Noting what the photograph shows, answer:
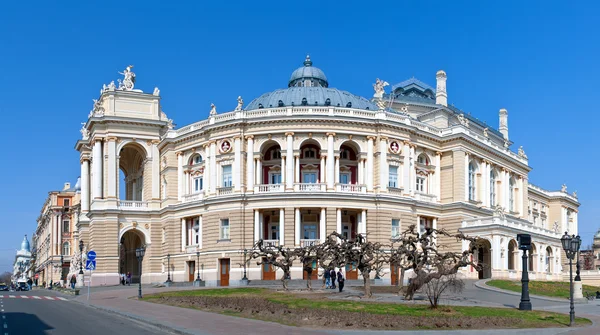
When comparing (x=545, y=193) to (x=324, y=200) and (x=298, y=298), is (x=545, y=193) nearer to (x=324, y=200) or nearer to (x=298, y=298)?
(x=324, y=200)

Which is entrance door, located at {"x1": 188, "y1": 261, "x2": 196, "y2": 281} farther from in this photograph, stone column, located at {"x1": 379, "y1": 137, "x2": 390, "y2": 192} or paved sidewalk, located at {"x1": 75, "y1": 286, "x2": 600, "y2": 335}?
paved sidewalk, located at {"x1": 75, "y1": 286, "x2": 600, "y2": 335}

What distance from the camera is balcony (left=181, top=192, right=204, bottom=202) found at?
7519 cm

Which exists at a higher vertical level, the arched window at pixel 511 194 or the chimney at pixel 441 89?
the chimney at pixel 441 89

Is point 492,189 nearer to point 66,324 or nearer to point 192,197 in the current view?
point 192,197

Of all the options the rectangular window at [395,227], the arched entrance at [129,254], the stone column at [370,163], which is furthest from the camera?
the arched entrance at [129,254]

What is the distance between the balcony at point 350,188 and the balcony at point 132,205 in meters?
25.2

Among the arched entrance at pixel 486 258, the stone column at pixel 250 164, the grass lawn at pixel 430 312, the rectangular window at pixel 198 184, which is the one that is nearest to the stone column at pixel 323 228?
the stone column at pixel 250 164

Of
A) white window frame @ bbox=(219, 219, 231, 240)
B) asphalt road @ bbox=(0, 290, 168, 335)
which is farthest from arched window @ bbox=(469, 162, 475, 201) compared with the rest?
asphalt road @ bbox=(0, 290, 168, 335)

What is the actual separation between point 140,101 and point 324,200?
28158 millimetres

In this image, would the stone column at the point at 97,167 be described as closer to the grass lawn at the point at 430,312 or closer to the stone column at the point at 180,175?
the stone column at the point at 180,175

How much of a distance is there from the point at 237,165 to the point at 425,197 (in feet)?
68.3

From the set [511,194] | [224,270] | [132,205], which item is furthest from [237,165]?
[511,194]

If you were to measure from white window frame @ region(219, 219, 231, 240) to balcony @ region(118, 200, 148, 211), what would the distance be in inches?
585

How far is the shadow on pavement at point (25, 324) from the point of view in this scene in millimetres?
27266
